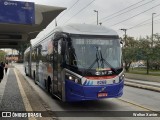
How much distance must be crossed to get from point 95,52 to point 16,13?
12.0 ft

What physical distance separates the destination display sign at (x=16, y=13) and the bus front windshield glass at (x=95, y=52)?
218 cm

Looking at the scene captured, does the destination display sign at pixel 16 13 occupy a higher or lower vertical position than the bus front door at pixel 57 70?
higher

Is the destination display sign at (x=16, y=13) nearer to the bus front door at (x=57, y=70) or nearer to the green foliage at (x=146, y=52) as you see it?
the bus front door at (x=57, y=70)

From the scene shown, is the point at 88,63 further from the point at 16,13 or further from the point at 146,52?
the point at 146,52

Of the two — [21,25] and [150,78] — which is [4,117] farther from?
[150,78]

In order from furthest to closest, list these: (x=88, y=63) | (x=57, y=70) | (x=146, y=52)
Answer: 1. (x=146, y=52)
2. (x=57, y=70)
3. (x=88, y=63)

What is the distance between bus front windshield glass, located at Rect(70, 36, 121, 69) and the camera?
13172 mm

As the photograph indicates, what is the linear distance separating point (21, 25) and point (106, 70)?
163 inches

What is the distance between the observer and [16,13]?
47.2ft

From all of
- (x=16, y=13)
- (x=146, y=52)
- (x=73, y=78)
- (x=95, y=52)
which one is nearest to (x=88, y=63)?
(x=95, y=52)

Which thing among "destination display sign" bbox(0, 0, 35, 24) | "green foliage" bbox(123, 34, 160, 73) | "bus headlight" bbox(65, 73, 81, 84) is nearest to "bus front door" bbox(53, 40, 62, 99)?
"bus headlight" bbox(65, 73, 81, 84)

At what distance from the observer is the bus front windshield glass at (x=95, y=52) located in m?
13.2

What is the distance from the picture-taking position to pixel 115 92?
526 inches

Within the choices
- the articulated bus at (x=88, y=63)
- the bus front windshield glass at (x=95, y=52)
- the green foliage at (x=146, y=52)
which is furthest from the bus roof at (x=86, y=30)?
the green foliage at (x=146, y=52)
